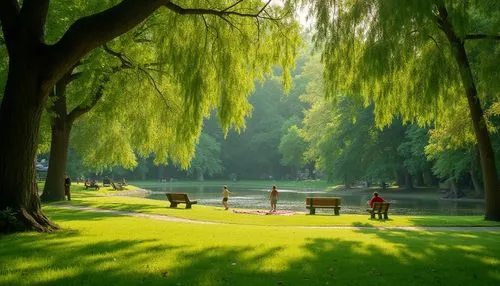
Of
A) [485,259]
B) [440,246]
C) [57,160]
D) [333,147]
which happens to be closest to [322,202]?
[57,160]

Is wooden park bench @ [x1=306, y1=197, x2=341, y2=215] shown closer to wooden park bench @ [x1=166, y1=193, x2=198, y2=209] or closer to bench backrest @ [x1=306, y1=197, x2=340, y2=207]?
bench backrest @ [x1=306, y1=197, x2=340, y2=207]

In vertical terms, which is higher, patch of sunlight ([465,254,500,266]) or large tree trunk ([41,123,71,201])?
large tree trunk ([41,123,71,201])

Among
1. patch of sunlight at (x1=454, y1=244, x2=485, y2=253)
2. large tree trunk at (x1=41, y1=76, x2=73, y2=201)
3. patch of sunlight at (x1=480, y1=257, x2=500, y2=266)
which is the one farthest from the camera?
large tree trunk at (x1=41, y1=76, x2=73, y2=201)

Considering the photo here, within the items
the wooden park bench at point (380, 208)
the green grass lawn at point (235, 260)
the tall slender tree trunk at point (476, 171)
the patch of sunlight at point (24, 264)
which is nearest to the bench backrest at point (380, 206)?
the wooden park bench at point (380, 208)

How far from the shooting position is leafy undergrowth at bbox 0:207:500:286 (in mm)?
7203

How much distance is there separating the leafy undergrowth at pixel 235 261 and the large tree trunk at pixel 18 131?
80 cm

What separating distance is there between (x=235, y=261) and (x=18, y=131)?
565 centimetres

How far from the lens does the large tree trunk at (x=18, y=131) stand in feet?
35.7

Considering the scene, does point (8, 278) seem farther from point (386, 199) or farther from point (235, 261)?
point (386, 199)

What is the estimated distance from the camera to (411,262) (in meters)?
8.75

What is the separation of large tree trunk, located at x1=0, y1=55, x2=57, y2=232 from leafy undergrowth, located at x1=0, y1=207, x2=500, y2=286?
797mm

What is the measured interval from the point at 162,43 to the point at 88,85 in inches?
317

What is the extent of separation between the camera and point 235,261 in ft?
27.6

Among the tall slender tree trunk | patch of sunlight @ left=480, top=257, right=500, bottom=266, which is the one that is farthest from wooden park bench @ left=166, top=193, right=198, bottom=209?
the tall slender tree trunk
